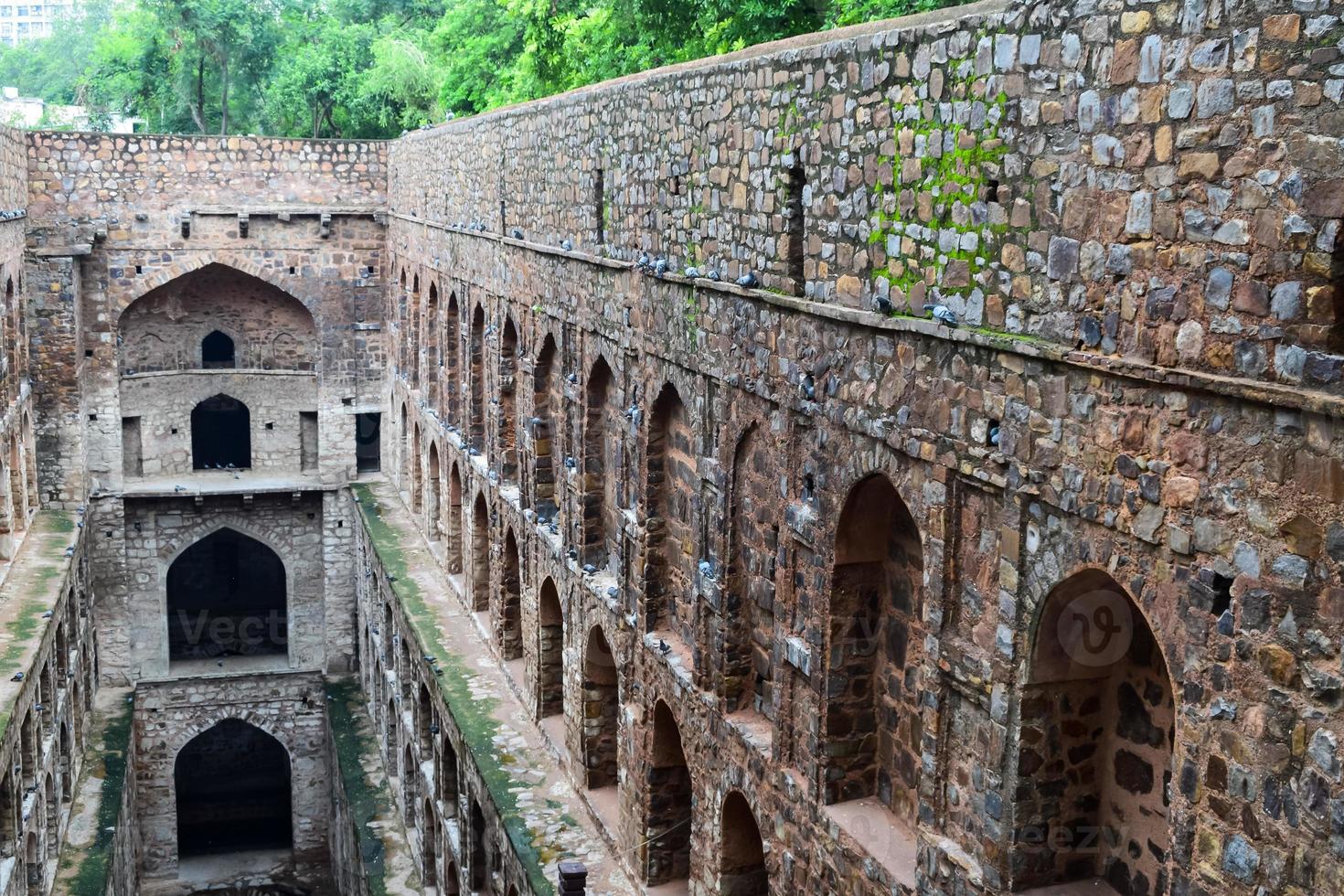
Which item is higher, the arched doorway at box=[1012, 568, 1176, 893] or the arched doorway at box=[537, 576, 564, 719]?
the arched doorway at box=[1012, 568, 1176, 893]

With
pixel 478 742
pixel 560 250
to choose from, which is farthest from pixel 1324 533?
pixel 478 742

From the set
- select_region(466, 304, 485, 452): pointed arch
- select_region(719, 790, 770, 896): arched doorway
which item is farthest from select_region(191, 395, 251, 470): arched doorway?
select_region(719, 790, 770, 896): arched doorway

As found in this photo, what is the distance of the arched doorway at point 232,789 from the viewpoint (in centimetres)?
2511

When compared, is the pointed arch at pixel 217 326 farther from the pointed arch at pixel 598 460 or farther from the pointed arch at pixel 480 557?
the pointed arch at pixel 598 460

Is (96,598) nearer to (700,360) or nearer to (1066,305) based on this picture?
(700,360)

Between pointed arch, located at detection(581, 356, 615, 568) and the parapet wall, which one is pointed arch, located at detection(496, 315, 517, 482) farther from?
the parapet wall

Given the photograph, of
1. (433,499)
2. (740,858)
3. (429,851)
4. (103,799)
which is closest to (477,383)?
(433,499)

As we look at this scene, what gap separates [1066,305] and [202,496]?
1978 centimetres

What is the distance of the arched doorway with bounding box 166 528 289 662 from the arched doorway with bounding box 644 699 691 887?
658 inches

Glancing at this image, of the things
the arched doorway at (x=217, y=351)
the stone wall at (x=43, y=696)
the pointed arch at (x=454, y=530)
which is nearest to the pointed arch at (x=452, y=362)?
the pointed arch at (x=454, y=530)

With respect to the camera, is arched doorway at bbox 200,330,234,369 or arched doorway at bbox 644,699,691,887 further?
arched doorway at bbox 200,330,234,369

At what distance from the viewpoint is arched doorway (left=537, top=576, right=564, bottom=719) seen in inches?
525

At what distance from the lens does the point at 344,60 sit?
32.5m

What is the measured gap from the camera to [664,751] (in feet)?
33.9
